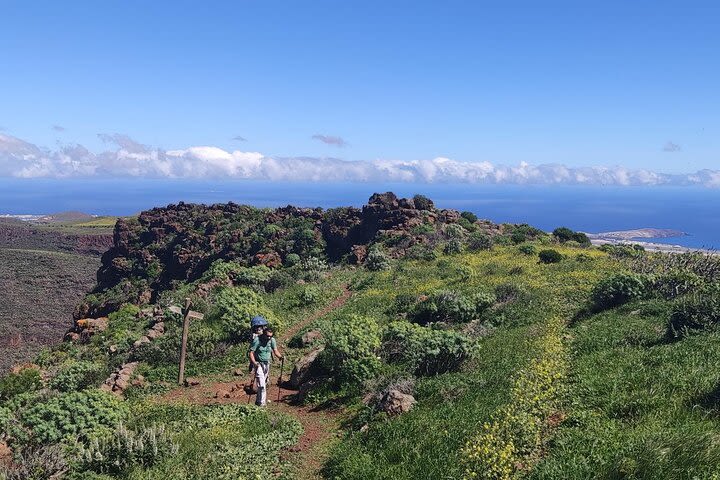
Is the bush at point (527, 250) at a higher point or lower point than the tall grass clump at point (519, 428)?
higher

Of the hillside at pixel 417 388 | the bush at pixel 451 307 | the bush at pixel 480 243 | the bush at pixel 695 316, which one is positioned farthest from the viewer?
the bush at pixel 480 243

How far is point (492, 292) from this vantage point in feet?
72.0

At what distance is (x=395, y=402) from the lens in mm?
10680

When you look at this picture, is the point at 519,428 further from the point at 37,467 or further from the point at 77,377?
the point at 77,377

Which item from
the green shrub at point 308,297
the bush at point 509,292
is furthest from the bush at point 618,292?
the green shrub at point 308,297

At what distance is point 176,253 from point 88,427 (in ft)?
169

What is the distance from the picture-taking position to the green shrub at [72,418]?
34.4 feet

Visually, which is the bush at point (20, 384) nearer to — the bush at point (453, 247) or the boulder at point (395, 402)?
the boulder at point (395, 402)

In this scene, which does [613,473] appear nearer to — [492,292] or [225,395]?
[225,395]

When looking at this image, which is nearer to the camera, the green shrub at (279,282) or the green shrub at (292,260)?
the green shrub at (279,282)

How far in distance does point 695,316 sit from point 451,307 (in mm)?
8411

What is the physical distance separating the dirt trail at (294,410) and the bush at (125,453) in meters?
2.39

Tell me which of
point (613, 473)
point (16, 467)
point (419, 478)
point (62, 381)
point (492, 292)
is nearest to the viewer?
point (613, 473)

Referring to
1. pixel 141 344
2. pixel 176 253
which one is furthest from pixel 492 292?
pixel 176 253
